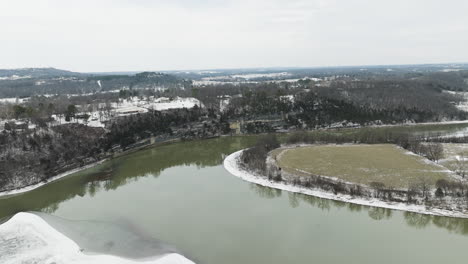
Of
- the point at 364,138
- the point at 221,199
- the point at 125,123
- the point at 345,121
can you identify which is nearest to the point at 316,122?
the point at 345,121

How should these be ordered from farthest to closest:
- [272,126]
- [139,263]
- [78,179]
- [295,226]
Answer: [272,126]
[78,179]
[295,226]
[139,263]

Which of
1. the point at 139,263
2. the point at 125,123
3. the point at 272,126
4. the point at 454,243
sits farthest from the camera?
Result: the point at 272,126

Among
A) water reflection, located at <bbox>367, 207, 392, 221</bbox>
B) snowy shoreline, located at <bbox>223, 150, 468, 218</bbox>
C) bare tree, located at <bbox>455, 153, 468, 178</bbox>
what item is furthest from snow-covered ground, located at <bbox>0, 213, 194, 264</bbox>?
bare tree, located at <bbox>455, 153, 468, 178</bbox>

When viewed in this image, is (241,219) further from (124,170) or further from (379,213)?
(124,170)

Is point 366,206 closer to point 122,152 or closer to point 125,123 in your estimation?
point 122,152

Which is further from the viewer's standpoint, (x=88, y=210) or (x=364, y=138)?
(x=364, y=138)

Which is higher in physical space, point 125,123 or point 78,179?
point 125,123
